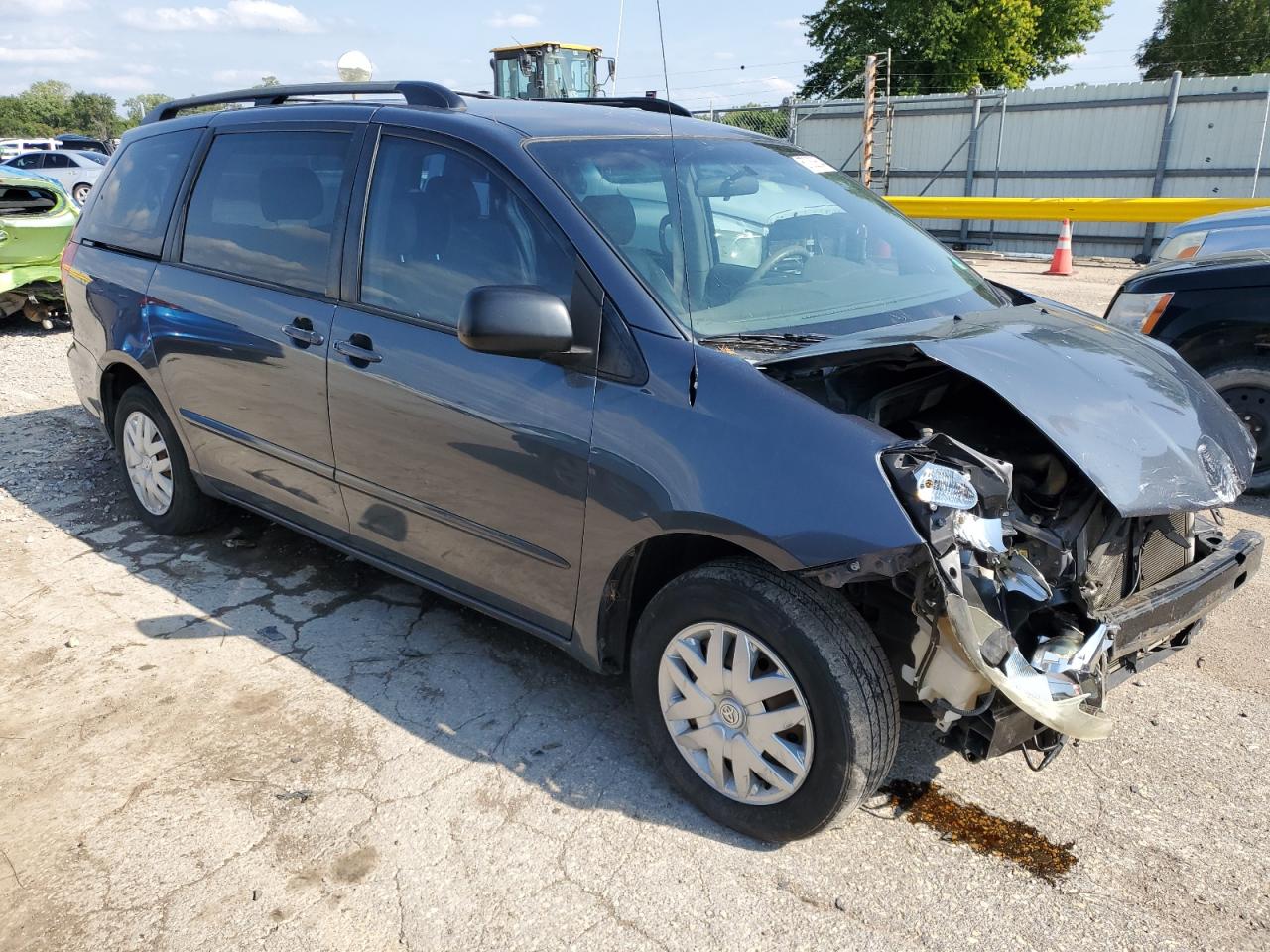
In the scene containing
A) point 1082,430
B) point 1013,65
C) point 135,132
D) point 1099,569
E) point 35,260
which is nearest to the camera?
point 1082,430

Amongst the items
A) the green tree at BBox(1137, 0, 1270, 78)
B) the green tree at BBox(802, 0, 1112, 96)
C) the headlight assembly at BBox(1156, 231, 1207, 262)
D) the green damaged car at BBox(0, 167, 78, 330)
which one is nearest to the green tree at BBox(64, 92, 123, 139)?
the green tree at BBox(802, 0, 1112, 96)

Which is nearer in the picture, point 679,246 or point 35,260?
point 679,246

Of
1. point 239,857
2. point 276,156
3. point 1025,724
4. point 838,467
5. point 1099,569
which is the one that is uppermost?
point 276,156

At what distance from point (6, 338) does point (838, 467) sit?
10.3 m

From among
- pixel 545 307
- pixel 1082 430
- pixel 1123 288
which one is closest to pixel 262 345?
pixel 545 307

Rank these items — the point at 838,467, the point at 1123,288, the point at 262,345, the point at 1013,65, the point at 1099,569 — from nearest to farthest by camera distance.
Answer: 1. the point at 838,467
2. the point at 1099,569
3. the point at 262,345
4. the point at 1123,288
5. the point at 1013,65

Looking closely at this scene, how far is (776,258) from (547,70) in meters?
14.0

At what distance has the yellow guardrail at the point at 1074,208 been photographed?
13008 millimetres

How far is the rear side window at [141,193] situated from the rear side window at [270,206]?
244 mm

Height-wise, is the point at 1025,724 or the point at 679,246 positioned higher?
the point at 679,246

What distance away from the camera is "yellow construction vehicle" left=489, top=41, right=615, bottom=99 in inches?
621

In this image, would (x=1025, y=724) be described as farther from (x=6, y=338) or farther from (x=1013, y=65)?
(x=1013, y=65)

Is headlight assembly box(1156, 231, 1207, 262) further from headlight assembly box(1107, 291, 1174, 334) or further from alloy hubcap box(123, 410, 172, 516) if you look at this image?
alloy hubcap box(123, 410, 172, 516)

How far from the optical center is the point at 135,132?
15.6 feet
